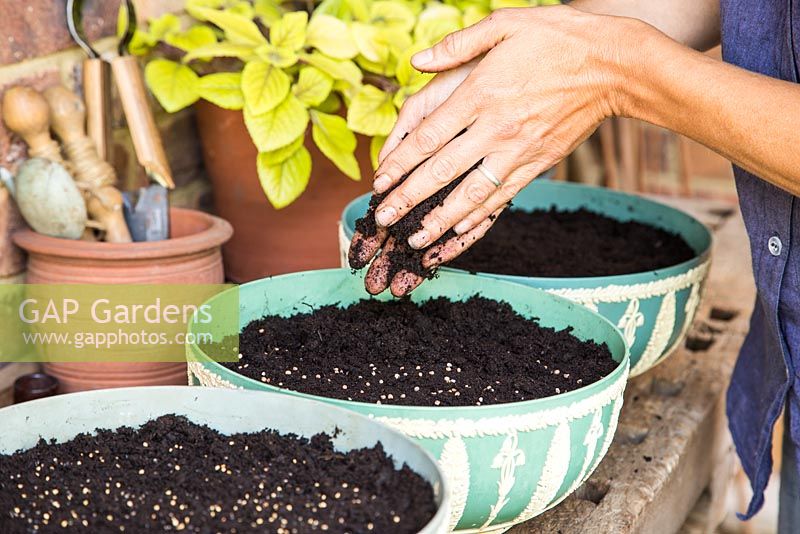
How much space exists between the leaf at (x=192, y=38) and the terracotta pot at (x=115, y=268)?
0.33m

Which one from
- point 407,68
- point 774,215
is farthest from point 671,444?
point 407,68

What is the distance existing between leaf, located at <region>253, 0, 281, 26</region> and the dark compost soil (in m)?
0.48

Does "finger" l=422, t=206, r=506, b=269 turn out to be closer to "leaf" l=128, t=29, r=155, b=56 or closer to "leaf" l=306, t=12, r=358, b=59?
"leaf" l=306, t=12, r=358, b=59

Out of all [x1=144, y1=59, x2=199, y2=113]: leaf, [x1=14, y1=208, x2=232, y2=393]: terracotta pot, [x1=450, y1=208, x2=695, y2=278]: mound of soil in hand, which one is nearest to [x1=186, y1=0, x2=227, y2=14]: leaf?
[x1=144, y1=59, x2=199, y2=113]: leaf

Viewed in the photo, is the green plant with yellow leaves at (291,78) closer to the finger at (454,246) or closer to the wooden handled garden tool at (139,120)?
the wooden handled garden tool at (139,120)

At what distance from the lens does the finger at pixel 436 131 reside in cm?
89

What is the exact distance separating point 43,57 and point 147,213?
243mm

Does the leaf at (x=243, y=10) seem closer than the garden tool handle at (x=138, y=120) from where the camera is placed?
No

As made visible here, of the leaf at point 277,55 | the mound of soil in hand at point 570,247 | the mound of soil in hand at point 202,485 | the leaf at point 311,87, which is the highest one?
the leaf at point 277,55

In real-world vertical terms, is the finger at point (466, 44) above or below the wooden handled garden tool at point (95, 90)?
above

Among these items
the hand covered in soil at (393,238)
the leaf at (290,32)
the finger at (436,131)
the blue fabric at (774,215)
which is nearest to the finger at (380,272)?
the hand covered in soil at (393,238)

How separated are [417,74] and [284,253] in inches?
13.6

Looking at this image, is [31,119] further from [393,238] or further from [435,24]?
[435,24]

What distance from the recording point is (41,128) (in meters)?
1.20
